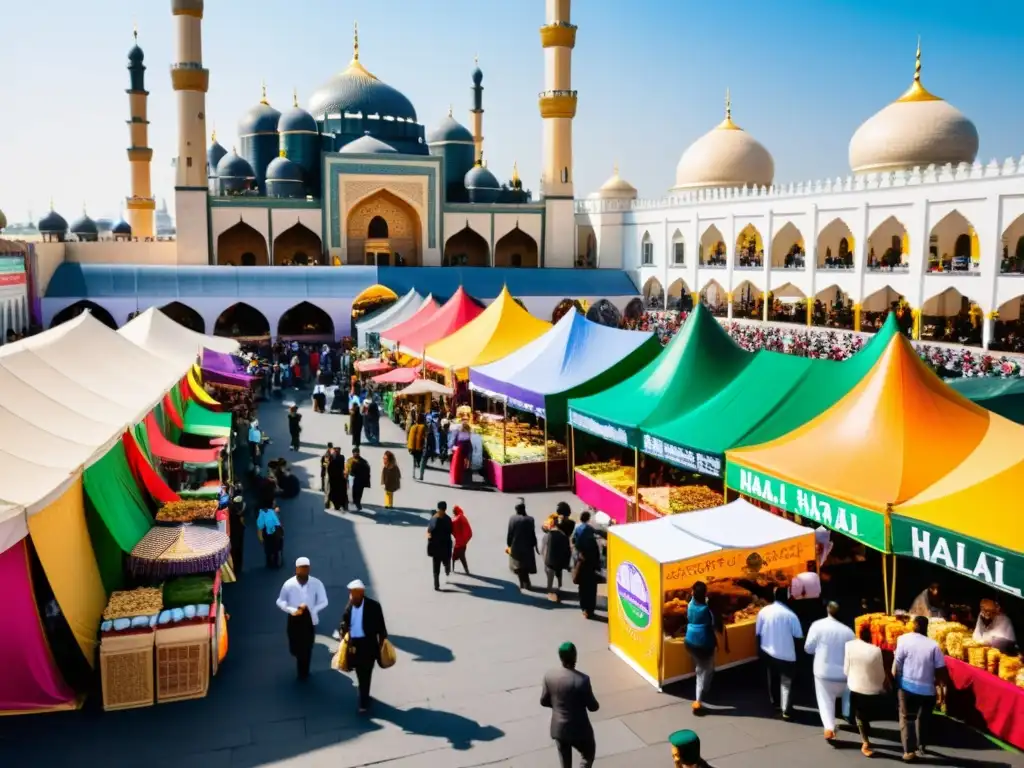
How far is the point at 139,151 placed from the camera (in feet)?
125

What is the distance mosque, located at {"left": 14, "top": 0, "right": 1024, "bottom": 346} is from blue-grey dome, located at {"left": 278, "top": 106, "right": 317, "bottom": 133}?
6.6 inches

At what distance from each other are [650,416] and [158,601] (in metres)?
5.04

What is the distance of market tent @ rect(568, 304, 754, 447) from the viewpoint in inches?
357

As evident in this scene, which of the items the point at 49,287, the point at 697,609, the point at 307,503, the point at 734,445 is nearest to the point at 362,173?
the point at 49,287

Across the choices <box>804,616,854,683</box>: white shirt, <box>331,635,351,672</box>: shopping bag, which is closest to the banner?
<box>804,616,854,683</box>: white shirt

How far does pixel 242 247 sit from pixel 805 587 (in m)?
30.2

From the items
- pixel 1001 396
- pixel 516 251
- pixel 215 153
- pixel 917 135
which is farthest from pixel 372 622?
pixel 215 153

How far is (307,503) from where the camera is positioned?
1062 centimetres

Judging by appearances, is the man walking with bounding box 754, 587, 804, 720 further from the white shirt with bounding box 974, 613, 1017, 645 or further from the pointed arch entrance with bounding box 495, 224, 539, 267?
the pointed arch entrance with bounding box 495, 224, 539, 267

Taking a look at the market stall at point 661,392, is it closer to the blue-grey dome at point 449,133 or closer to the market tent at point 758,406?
the market tent at point 758,406

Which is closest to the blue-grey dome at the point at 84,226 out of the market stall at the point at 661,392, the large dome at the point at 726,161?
the large dome at the point at 726,161

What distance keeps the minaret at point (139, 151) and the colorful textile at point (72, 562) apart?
111 ft

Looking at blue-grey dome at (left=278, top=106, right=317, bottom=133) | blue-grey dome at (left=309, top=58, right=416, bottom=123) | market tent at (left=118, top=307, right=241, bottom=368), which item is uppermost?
blue-grey dome at (left=309, top=58, right=416, bottom=123)

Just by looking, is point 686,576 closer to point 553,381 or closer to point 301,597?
point 301,597
